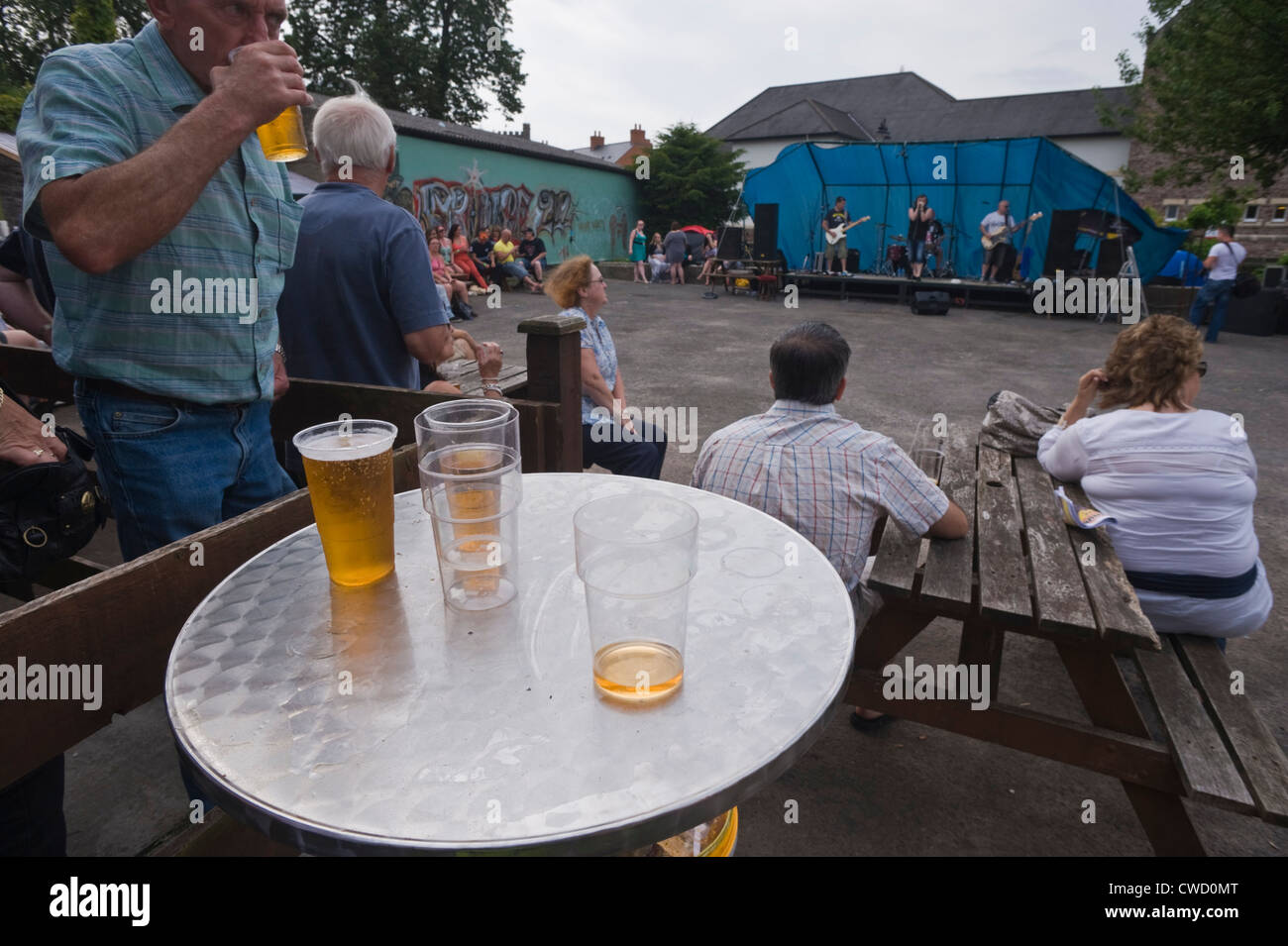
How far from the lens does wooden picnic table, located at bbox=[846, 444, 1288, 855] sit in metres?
1.68

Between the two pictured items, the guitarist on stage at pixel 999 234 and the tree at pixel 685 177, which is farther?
the tree at pixel 685 177

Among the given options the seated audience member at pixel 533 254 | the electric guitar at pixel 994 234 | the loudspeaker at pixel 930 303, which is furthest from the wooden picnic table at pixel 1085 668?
the seated audience member at pixel 533 254

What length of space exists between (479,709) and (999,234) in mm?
16885

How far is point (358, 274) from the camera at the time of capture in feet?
7.35

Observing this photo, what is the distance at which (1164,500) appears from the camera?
2258 mm

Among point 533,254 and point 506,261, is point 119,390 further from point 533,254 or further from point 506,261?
point 533,254

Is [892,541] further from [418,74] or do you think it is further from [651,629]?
[418,74]

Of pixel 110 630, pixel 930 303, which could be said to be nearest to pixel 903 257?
pixel 930 303

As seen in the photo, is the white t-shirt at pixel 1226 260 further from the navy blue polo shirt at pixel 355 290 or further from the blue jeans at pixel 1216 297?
the navy blue polo shirt at pixel 355 290

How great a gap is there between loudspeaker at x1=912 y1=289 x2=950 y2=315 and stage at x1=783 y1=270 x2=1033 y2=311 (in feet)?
3.24

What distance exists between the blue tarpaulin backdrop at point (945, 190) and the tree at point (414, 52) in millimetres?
15231

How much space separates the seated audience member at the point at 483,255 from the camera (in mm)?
16156
